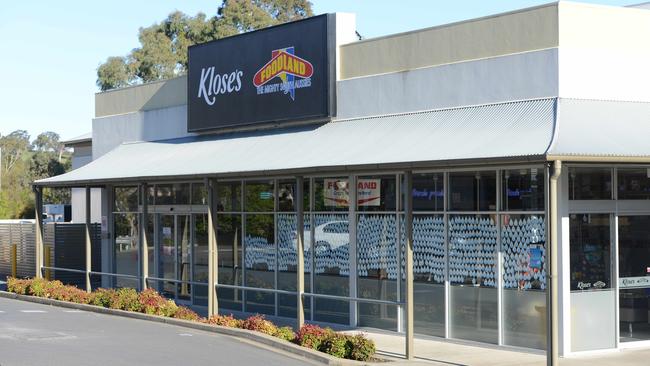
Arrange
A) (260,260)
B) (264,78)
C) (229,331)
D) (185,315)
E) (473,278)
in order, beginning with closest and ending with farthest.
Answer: (473,278), (229,331), (185,315), (264,78), (260,260)

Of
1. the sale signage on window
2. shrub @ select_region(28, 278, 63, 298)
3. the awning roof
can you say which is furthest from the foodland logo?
shrub @ select_region(28, 278, 63, 298)

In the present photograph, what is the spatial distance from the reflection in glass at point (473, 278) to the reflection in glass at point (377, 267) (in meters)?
1.61

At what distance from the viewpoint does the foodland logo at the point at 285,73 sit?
2209 cm

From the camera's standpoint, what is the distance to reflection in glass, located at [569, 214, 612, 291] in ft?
55.7

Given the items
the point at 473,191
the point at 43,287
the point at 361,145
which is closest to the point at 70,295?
the point at 43,287

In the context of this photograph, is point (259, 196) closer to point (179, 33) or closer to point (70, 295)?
point (70, 295)

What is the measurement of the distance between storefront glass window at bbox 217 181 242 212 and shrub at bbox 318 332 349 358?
8.21 meters

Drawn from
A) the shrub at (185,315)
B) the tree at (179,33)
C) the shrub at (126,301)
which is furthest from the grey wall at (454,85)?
the tree at (179,33)

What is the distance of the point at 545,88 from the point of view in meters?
17.1

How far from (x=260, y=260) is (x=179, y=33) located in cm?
4220

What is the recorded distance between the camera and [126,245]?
29.3 meters

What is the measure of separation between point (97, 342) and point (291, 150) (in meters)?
5.52

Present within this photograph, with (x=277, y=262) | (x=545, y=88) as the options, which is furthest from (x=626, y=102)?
(x=277, y=262)

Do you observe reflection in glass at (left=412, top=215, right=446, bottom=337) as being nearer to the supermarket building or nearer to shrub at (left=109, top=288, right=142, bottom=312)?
the supermarket building
